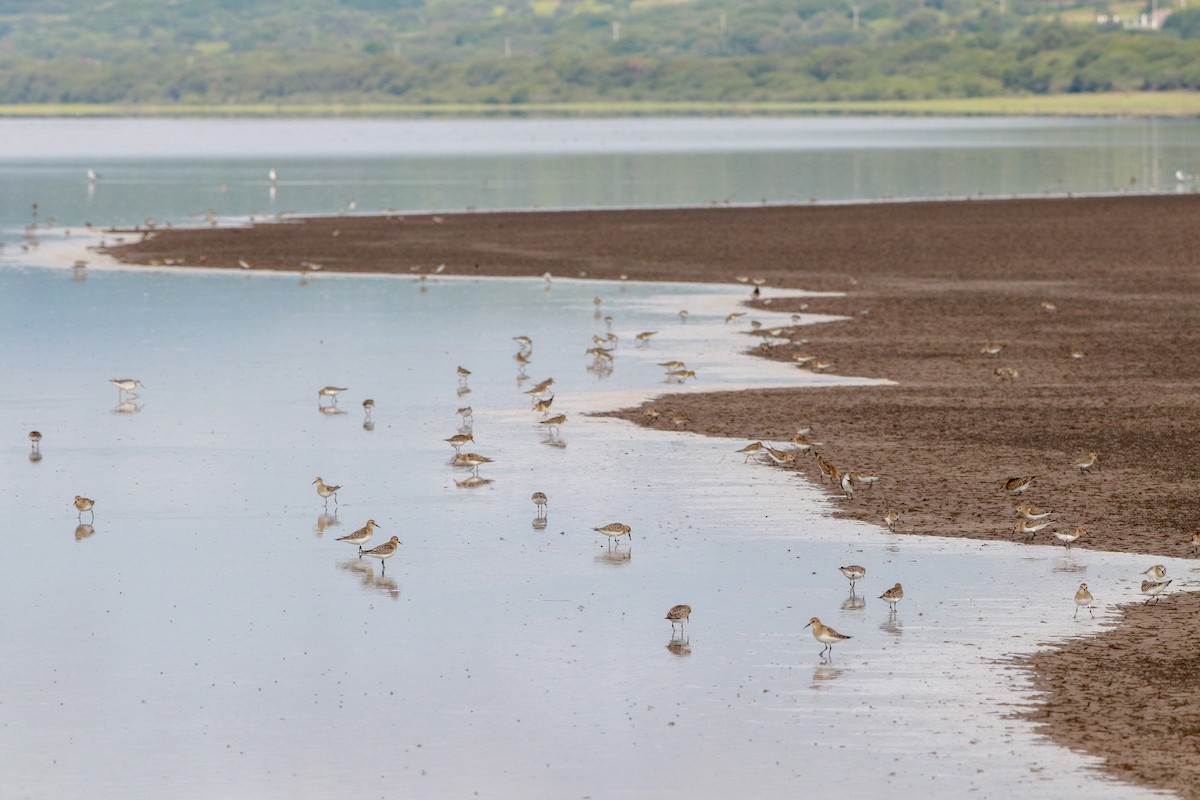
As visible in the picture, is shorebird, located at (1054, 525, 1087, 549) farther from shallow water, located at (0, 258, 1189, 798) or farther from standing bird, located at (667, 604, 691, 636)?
standing bird, located at (667, 604, 691, 636)

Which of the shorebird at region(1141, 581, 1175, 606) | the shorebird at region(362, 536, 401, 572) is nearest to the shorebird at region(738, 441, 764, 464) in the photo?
the shorebird at region(362, 536, 401, 572)

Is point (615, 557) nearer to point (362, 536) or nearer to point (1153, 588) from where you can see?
point (362, 536)

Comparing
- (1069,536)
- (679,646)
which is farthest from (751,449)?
(679,646)

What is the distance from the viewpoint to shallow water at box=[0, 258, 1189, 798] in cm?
1213

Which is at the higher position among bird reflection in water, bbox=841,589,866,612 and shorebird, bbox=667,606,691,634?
shorebird, bbox=667,606,691,634

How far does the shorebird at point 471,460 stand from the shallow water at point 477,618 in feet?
0.56

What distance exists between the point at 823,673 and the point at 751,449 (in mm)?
8155

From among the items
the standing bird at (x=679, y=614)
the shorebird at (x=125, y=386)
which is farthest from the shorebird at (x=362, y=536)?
the shorebird at (x=125, y=386)

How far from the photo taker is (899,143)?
140375mm

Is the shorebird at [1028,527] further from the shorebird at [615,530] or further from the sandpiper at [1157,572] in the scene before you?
the shorebird at [615,530]

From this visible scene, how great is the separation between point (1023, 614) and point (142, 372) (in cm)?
1826

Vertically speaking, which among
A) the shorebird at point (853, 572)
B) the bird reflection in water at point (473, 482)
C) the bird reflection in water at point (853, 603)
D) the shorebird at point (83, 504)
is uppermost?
the shorebird at point (853, 572)

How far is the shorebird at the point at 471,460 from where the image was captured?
21672 mm

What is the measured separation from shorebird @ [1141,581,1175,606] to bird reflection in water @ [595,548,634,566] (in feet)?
14.9
